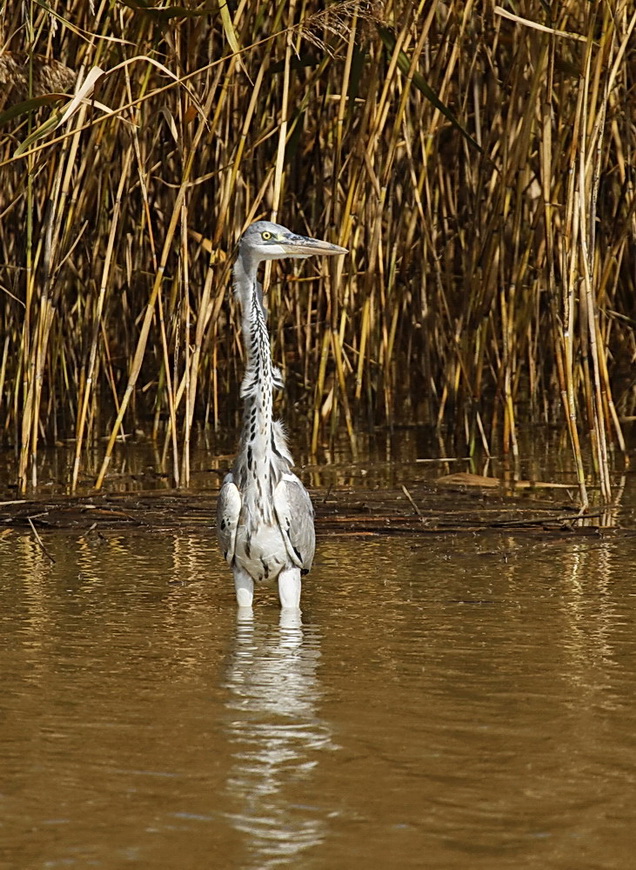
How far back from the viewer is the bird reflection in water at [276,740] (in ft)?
8.55

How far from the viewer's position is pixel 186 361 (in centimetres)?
620

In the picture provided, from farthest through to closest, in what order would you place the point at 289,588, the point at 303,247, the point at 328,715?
the point at 303,247 < the point at 289,588 < the point at 328,715

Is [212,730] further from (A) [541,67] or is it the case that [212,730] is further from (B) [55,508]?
(A) [541,67]

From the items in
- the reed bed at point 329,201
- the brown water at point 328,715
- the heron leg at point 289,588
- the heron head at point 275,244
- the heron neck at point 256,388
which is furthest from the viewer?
the reed bed at point 329,201

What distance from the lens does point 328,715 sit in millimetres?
3357

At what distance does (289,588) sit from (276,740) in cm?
142

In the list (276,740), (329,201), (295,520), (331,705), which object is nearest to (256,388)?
(295,520)

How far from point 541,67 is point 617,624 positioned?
105 inches

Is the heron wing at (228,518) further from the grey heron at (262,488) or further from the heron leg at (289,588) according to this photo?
the heron leg at (289,588)

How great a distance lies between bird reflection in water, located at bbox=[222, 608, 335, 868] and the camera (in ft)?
8.55

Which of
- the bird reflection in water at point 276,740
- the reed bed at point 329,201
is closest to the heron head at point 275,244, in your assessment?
the reed bed at point 329,201

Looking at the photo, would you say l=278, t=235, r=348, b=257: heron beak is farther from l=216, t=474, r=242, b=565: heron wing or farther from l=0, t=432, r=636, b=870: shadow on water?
l=0, t=432, r=636, b=870: shadow on water

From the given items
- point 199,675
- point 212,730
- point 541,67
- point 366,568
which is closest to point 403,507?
point 366,568

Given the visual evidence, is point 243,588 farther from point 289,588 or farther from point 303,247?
point 303,247
